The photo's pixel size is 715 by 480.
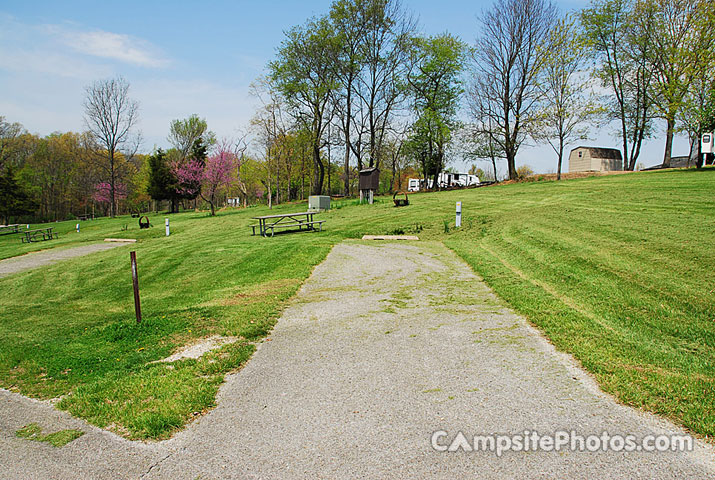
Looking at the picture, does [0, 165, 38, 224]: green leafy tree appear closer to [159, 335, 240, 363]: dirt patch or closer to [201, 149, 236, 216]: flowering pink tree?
[201, 149, 236, 216]: flowering pink tree

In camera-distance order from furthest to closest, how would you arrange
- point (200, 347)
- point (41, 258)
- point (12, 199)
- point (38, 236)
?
point (12, 199) → point (38, 236) → point (41, 258) → point (200, 347)

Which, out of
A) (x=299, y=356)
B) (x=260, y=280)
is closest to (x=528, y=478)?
(x=299, y=356)

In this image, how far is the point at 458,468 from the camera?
7.67ft

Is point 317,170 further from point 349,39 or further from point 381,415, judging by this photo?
point 381,415

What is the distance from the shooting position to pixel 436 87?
127 ft

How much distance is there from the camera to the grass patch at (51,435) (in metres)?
2.80

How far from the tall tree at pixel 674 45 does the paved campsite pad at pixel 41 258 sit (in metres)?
32.6

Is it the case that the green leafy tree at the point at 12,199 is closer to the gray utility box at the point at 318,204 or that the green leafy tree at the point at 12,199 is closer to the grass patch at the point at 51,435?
the gray utility box at the point at 318,204

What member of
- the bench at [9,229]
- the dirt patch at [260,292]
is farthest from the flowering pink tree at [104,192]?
the dirt patch at [260,292]

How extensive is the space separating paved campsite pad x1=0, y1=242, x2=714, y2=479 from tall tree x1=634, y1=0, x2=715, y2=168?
2759 centimetres

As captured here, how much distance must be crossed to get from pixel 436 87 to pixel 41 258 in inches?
1367

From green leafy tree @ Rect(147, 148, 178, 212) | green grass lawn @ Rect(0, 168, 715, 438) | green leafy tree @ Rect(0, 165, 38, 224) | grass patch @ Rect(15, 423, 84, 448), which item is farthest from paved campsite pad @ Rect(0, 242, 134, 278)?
green leafy tree @ Rect(147, 148, 178, 212)

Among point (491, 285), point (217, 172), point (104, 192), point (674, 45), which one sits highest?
point (674, 45)

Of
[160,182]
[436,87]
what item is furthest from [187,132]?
[436,87]
